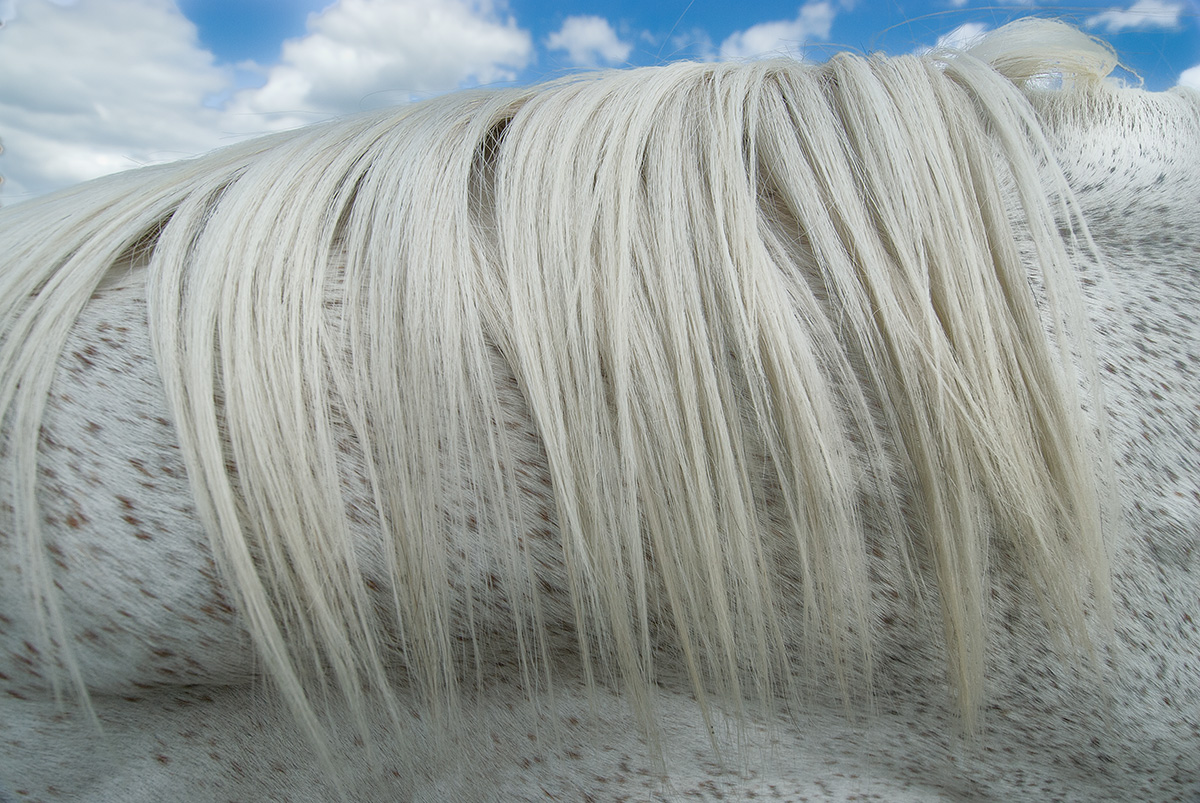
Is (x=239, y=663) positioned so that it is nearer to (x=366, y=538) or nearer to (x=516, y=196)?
(x=366, y=538)

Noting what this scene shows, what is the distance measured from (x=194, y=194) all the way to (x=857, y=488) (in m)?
0.45

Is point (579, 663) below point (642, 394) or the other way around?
below

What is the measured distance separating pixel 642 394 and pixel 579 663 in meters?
0.19

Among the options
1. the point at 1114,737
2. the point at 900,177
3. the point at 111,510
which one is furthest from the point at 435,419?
the point at 1114,737

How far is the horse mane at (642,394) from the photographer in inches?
12.1

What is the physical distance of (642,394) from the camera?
0.31m

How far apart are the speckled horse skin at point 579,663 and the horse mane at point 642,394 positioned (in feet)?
0.04

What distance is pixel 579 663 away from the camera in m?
0.37

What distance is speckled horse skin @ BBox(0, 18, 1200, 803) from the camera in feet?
1.03

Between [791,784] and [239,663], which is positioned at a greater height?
[239,663]

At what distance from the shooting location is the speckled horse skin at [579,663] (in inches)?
12.4

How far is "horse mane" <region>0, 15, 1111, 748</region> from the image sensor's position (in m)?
0.31

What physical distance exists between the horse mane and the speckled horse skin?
0.01 m

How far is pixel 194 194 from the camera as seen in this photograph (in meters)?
0.38
